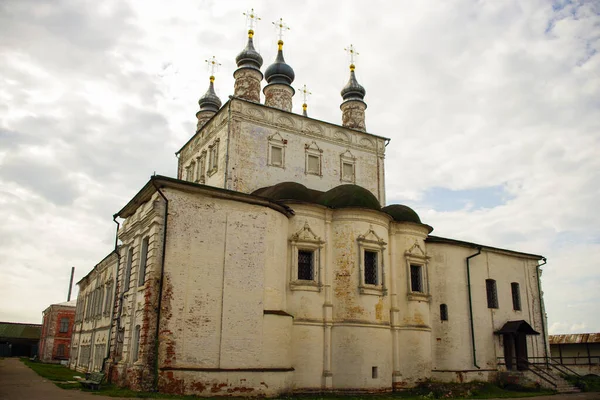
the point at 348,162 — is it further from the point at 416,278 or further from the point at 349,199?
the point at 416,278

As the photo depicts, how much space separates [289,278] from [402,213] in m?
6.01


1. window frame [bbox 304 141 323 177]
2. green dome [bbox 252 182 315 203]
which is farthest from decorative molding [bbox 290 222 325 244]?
window frame [bbox 304 141 323 177]

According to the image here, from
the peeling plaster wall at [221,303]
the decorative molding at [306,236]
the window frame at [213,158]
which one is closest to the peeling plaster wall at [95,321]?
the window frame at [213,158]

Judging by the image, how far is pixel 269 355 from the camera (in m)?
16.1

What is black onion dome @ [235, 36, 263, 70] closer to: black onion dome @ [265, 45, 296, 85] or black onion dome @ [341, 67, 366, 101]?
black onion dome @ [265, 45, 296, 85]

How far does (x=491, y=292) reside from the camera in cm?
2434

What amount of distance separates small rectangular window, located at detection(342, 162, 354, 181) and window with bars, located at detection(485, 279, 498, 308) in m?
8.12

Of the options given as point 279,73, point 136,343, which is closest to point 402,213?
point 279,73

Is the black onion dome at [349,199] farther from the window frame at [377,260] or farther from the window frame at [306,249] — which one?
the window frame at [306,249]

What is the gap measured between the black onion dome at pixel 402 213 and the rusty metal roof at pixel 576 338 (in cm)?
1580

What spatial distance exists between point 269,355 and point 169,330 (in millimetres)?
3373

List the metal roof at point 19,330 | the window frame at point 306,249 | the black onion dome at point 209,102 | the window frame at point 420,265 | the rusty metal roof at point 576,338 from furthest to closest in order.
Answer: the metal roof at point 19,330 → the black onion dome at point 209,102 → the rusty metal roof at point 576,338 → the window frame at point 420,265 → the window frame at point 306,249

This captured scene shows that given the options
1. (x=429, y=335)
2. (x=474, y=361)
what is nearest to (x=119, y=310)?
(x=429, y=335)

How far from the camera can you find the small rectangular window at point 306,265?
18.6m
